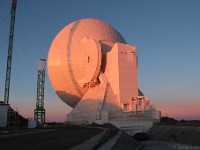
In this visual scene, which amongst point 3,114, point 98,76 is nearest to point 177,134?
point 98,76

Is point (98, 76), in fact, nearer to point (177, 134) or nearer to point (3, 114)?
point (3, 114)

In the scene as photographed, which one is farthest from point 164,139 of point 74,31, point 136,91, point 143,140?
point 74,31

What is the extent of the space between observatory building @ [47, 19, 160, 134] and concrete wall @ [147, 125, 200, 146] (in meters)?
5.02

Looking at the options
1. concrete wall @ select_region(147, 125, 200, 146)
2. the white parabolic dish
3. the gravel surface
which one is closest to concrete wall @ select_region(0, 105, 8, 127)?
the white parabolic dish

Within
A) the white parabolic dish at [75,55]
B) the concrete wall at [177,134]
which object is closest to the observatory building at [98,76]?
the white parabolic dish at [75,55]

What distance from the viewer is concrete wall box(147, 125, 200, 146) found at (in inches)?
1174

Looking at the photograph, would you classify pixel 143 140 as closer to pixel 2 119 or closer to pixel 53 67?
pixel 2 119

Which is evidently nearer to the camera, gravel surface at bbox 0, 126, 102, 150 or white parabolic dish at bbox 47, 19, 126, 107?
gravel surface at bbox 0, 126, 102, 150

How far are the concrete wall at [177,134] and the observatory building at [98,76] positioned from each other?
5.02 metres

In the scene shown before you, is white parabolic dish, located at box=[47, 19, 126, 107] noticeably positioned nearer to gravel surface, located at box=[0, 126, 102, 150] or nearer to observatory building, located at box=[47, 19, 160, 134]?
observatory building, located at box=[47, 19, 160, 134]

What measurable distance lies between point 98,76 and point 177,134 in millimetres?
24976

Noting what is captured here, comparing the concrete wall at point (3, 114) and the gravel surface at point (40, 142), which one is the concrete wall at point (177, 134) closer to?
the gravel surface at point (40, 142)

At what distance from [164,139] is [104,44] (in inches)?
1124

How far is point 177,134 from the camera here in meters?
34.0
